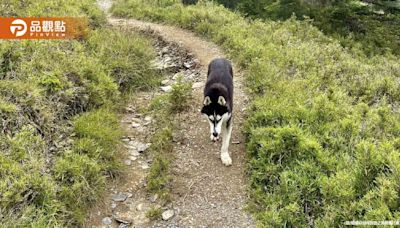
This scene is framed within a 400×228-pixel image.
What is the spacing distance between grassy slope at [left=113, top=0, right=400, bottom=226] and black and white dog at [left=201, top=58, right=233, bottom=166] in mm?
478

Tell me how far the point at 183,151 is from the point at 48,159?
226 centimetres

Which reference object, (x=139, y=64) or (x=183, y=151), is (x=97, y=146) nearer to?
(x=183, y=151)

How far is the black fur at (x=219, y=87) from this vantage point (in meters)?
5.33

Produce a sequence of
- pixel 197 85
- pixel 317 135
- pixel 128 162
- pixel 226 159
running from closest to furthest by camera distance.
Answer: pixel 317 135 < pixel 226 159 < pixel 128 162 < pixel 197 85

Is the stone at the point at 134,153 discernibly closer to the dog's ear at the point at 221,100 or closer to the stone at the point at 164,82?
the dog's ear at the point at 221,100

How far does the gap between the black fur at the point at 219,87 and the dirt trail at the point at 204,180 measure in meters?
0.95

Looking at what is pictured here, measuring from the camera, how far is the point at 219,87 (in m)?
5.59

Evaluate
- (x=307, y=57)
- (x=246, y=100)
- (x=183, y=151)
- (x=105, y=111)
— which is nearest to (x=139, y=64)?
(x=105, y=111)

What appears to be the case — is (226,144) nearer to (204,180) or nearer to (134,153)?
(204,180)

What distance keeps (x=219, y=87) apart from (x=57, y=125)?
2.78m

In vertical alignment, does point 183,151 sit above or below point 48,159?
below

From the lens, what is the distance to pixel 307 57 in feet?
30.8

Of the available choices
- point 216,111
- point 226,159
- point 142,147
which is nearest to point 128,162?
point 142,147

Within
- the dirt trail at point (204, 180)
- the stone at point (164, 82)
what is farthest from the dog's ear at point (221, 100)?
the stone at point (164, 82)
